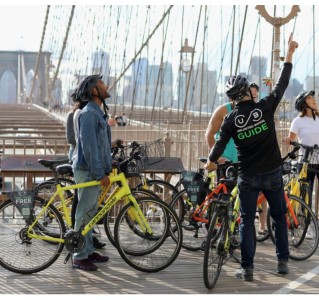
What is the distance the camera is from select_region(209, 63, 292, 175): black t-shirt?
4.03 meters

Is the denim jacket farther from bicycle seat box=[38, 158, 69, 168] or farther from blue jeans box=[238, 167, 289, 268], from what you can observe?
blue jeans box=[238, 167, 289, 268]

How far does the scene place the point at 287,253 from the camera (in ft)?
14.4

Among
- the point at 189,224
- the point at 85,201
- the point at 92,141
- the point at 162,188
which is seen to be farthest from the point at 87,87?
the point at 162,188

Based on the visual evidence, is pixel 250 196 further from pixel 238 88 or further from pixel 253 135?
pixel 238 88

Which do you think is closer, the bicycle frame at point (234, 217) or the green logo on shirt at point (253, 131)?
the green logo on shirt at point (253, 131)

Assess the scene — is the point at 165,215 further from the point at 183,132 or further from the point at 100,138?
the point at 183,132

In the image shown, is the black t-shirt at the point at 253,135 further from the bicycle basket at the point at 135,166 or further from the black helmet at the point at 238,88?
the bicycle basket at the point at 135,166

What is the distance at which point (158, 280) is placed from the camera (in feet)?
13.8

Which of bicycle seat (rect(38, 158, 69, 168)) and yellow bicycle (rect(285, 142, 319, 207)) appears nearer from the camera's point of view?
bicycle seat (rect(38, 158, 69, 168))

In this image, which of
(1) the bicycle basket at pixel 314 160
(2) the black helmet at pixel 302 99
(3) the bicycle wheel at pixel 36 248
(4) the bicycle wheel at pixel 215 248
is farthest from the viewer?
(2) the black helmet at pixel 302 99

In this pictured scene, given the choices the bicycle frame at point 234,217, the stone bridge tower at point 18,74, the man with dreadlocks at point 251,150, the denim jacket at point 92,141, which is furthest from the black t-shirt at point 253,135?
the stone bridge tower at point 18,74

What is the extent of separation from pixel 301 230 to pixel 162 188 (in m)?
1.39

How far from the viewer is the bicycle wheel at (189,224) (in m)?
5.09

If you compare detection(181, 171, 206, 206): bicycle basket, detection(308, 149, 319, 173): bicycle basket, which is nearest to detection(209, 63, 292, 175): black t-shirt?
detection(181, 171, 206, 206): bicycle basket
